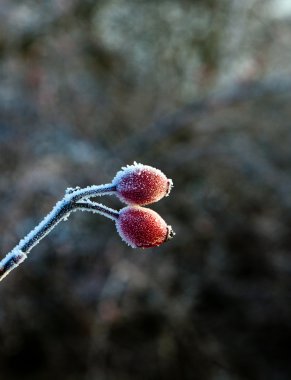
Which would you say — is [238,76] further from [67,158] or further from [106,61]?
[67,158]

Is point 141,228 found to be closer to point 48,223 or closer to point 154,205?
point 48,223

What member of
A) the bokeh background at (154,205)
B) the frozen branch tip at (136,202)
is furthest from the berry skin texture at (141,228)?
the bokeh background at (154,205)

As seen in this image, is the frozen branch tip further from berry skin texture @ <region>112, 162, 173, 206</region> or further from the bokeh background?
the bokeh background

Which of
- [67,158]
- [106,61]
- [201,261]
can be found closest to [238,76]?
[106,61]

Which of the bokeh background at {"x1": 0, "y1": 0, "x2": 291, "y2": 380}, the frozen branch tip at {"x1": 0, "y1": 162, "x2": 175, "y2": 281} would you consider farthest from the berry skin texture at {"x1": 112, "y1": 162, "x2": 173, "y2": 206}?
the bokeh background at {"x1": 0, "y1": 0, "x2": 291, "y2": 380}

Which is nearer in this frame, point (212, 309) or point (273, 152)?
point (212, 309)

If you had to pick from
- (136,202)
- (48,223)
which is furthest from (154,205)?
(48,223)
